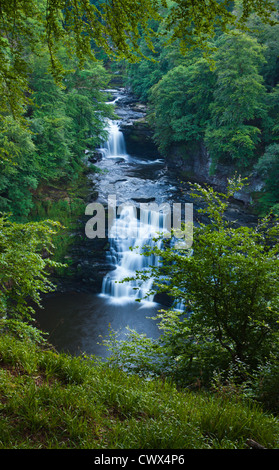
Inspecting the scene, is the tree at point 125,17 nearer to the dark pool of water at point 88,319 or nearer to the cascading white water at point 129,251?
the dark pool of water at point 88,319

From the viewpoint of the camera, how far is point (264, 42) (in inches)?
809

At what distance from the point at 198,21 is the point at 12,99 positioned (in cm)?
257

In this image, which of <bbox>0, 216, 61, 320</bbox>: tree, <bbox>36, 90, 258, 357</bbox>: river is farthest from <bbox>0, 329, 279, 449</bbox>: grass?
<bbox>36, 90, 258, 357</bbox>: river

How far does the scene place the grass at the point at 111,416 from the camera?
209cm

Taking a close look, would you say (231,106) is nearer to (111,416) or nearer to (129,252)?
(129,252)

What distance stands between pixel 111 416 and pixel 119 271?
43.1 ft

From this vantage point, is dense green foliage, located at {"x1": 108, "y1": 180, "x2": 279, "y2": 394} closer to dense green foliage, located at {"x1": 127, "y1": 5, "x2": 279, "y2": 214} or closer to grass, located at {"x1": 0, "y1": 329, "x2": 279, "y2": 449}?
grass, located at {"x1": 0, "y1": 329, "x2": 279, "y2": 449}

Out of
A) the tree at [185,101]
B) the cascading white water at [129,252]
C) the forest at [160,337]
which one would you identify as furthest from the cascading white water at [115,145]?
the forest at [160,337]

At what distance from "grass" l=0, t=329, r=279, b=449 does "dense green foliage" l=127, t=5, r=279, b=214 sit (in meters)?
14.4

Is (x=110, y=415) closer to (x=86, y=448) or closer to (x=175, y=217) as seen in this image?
(x=86, y=448)

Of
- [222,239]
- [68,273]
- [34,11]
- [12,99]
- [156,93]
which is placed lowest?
[68,273]

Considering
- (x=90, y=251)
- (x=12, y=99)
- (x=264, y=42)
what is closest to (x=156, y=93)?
(x=264, y=42)

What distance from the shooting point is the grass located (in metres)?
2.09

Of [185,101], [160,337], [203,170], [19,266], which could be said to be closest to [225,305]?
[160,337]
